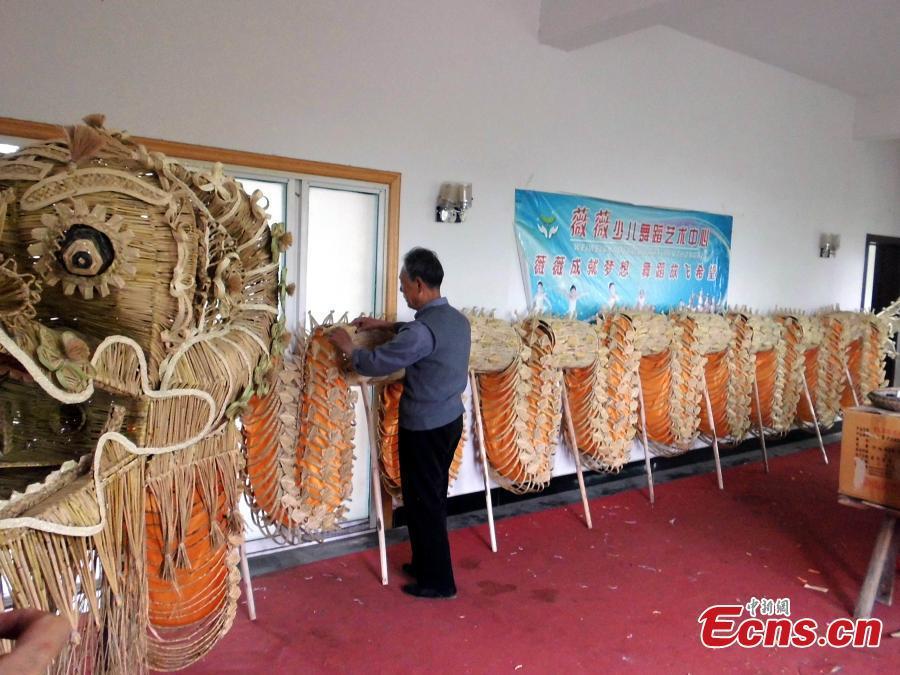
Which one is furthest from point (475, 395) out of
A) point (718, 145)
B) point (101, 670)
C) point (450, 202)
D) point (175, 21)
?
point (718, 145)

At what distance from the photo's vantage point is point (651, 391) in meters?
4.77

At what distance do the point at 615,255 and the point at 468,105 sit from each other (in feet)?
5.28

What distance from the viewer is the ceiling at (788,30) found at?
3982 mm

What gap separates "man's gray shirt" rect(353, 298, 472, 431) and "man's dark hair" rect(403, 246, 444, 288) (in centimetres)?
11

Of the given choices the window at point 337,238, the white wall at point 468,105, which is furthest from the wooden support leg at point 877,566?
the window at point 337,238

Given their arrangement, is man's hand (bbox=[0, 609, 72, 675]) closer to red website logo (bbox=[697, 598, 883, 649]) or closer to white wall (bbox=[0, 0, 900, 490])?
white wall (bbox=[0, 0, 900, 490])

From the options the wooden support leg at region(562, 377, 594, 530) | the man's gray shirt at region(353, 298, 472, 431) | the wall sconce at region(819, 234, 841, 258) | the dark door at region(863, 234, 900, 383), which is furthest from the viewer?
the dark door at region(863, 234, 900, 383)

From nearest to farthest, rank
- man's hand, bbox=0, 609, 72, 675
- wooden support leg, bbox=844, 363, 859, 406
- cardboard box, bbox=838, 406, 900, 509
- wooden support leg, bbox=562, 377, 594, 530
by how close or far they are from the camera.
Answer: man's hand, bbox=0, 609, 72, 675, cardboard box, bbox=838, 406, 900, 509, wooden support leg, bbox=562, 377, 594, 530, wooden support leg, bbox=844, 363, 859, 406

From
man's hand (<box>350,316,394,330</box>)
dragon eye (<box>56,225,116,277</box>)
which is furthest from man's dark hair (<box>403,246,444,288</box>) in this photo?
dragon eye (<box>56,225,116,277</box>)

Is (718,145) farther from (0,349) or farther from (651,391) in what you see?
(0,349)

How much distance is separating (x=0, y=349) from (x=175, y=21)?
2.26 metres

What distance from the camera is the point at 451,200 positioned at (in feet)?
12.9

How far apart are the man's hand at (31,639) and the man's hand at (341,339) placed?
221 centimetres

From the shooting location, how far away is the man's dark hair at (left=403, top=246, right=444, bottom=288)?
123 inches
